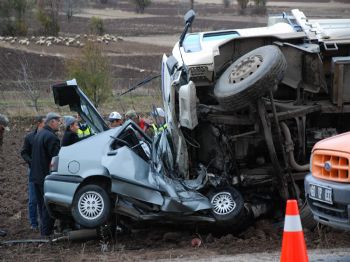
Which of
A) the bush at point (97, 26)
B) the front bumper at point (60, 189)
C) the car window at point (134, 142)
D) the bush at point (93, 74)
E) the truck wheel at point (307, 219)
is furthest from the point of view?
the bush at point (97, 26)

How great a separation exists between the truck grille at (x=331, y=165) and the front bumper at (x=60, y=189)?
3.47 metres

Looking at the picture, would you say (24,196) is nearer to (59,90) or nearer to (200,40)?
(59,90)

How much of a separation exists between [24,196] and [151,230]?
12.9 ft

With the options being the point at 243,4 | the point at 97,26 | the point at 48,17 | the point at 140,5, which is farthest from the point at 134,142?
the point at 140,5

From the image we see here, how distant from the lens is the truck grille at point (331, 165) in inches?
261

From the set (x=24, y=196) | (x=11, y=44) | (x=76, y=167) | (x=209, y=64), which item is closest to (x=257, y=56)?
(x=209, y=64)

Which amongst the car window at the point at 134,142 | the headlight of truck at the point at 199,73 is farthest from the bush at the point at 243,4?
the headlight of truck at the point at 199,73

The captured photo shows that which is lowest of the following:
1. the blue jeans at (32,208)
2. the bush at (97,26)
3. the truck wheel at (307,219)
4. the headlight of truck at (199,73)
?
the bush at (97,26)

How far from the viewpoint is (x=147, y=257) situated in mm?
8438

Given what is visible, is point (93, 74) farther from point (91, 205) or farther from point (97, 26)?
Result: point (97, 26)

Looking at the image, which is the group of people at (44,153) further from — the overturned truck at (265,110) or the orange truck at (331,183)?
the orange truck at (331,183)

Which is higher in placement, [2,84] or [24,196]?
[24,196]

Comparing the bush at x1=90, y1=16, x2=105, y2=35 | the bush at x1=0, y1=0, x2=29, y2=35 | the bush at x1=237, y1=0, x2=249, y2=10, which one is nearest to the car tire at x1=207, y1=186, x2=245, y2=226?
the bush at x1=90, y1=16, x2=105, y2=35

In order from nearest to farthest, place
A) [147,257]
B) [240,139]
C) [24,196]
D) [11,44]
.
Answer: [147,257] < [240,139] < [24,196] < [11,44]
